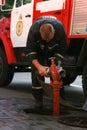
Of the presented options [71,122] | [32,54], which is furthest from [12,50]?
[71,122]

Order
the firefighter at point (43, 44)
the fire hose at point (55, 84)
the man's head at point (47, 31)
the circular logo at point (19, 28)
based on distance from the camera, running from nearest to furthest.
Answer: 1. the fire hose at point (55, 84)
2. the man's head at point (47, 31)
3. the firefighter at point (43, 44)
4. the circular logo at point (19, 28)

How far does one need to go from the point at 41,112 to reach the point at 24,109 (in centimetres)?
35

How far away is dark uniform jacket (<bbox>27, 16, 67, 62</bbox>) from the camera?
6793 millimetres

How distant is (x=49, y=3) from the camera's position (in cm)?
897

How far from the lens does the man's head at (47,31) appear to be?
6.60 metres

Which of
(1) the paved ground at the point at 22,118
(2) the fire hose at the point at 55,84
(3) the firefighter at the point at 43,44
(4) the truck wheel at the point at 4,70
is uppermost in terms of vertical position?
(3) the firefighter at the point at 43,44

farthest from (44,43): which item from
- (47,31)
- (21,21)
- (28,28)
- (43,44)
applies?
(21,21)

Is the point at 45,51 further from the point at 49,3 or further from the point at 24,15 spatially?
the point at 24,15

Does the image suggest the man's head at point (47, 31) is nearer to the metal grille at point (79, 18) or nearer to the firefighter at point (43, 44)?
the firefighter at point (43, 44)

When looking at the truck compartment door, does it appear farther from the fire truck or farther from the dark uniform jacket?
the dark uniform jacket

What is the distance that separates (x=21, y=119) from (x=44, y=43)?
1.32 metres

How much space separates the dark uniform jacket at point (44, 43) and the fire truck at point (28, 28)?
0.74 m

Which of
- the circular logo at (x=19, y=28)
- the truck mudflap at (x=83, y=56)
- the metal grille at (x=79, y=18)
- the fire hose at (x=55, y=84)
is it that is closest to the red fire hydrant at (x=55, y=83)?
the fire hose at (x=55, y=84)

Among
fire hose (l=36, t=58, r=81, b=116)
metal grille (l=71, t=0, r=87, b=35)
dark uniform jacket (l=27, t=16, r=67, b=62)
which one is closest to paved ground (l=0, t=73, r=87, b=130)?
fire hose (l=36, t=58, r=81, b=116)
